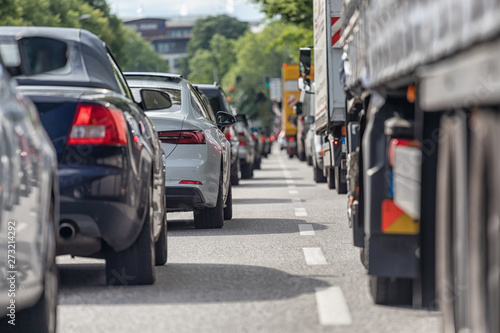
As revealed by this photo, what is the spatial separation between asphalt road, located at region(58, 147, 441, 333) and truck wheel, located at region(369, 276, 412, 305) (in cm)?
8

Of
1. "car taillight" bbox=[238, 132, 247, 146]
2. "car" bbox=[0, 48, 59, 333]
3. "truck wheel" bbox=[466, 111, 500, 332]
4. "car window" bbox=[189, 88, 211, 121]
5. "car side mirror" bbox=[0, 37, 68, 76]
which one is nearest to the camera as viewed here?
"truck wheel" bbox=[466, 111, 500, 332]

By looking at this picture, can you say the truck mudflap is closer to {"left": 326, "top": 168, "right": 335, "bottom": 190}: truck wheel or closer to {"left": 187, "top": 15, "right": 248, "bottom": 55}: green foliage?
{"left": 326, "top": 168, "right": 335, "bottom": 190}: truck wheel

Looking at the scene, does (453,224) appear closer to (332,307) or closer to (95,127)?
(332,307)

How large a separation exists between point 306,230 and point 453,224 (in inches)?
303

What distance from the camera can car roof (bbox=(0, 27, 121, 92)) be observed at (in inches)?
305

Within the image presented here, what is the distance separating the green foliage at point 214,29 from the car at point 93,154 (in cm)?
17406

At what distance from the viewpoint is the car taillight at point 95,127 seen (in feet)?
23.8

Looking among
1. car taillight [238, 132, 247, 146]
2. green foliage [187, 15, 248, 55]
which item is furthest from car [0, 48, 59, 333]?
green foliage [187, 15, 248, 55]

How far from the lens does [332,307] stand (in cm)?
694

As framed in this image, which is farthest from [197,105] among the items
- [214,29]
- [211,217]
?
[214,29]

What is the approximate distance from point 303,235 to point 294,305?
5.10 meters

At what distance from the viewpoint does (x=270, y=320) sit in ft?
21.2

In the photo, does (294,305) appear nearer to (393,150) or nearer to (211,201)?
(393,150)

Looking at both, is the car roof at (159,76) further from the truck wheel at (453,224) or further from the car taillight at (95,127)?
the truck wheel at (453,224)
